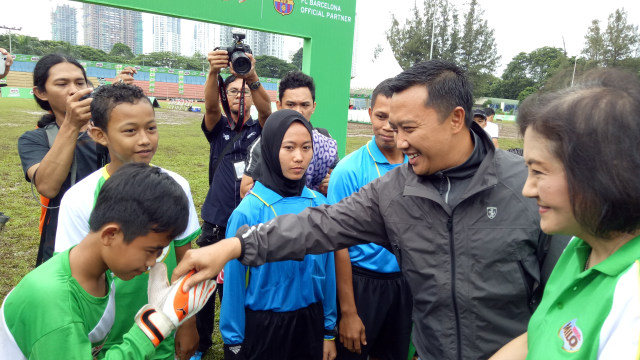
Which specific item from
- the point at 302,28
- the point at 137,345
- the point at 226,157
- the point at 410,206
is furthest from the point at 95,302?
the point at 302,28

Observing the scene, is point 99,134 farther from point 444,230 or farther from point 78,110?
point 444,230

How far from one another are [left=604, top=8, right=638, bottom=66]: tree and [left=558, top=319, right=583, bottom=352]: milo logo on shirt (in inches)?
1659

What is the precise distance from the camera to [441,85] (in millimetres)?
1935

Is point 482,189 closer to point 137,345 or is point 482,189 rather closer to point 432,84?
point 432,84

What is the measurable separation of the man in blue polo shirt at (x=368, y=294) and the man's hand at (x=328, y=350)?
156 millimetres

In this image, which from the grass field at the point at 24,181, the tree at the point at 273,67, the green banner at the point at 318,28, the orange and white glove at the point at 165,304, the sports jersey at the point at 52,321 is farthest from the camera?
the tree at the point at 273,67

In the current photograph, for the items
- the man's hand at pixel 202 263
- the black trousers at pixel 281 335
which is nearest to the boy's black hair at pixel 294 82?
the black trousers at pixel 281 335

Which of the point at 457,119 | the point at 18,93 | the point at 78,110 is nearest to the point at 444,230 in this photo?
the point at 457,119

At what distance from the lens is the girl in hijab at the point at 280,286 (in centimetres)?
232

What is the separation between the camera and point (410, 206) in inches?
74.2

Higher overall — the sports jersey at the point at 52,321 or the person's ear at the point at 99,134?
the person's ear at the point at 99,134

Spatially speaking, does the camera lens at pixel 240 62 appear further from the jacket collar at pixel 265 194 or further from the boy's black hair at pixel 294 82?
the jacket collar at pixel 265 194

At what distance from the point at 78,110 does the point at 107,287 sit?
1113mm

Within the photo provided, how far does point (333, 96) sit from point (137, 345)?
21.2ft
